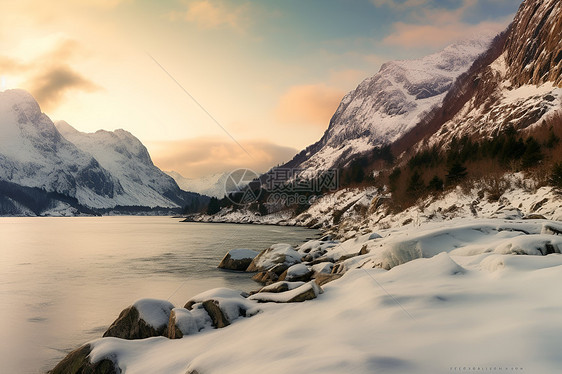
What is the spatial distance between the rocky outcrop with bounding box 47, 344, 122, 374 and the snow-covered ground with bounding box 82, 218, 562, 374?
16cm

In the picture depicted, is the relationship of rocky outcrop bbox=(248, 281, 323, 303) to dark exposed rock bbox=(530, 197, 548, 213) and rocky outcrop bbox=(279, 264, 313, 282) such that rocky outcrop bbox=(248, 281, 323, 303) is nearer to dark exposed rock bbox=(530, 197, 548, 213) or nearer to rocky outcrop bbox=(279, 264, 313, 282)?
rocky outcrop bbox=(279, 264, 313, 282)

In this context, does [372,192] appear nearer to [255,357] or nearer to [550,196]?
[550,196]

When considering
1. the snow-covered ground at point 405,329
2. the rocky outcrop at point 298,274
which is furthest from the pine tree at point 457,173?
the snow-covered ground at point 405,329

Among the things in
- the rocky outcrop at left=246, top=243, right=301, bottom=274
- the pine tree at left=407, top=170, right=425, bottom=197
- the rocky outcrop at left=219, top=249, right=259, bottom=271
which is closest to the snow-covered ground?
the rocky outcrop at left=246, top=243, right=301, bottom=274

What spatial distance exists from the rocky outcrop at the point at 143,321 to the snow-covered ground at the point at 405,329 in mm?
794

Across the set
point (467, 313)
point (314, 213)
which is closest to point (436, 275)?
point (467, 313)

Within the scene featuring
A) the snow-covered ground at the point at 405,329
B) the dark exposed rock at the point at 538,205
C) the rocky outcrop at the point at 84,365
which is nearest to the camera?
the snow-covered ground at the point at 405,329

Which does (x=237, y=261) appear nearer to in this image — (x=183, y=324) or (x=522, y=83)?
(x=183, y=324)

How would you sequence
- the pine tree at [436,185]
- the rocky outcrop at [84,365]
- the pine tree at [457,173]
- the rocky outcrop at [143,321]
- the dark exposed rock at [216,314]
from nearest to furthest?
the rocky outcrop at [84,365], the dark exposed rock at [216,314], the rocky outcrop at [143,321], the pine tree at [457,173], the pine tree at [436,185]

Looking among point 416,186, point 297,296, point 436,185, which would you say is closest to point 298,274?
point 297,296

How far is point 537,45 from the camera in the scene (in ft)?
344

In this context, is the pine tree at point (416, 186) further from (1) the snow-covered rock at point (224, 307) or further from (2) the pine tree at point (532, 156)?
(1) the snow-covered rock at point (224, 307)

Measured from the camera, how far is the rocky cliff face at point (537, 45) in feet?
309

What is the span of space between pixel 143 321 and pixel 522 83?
5307 inches
